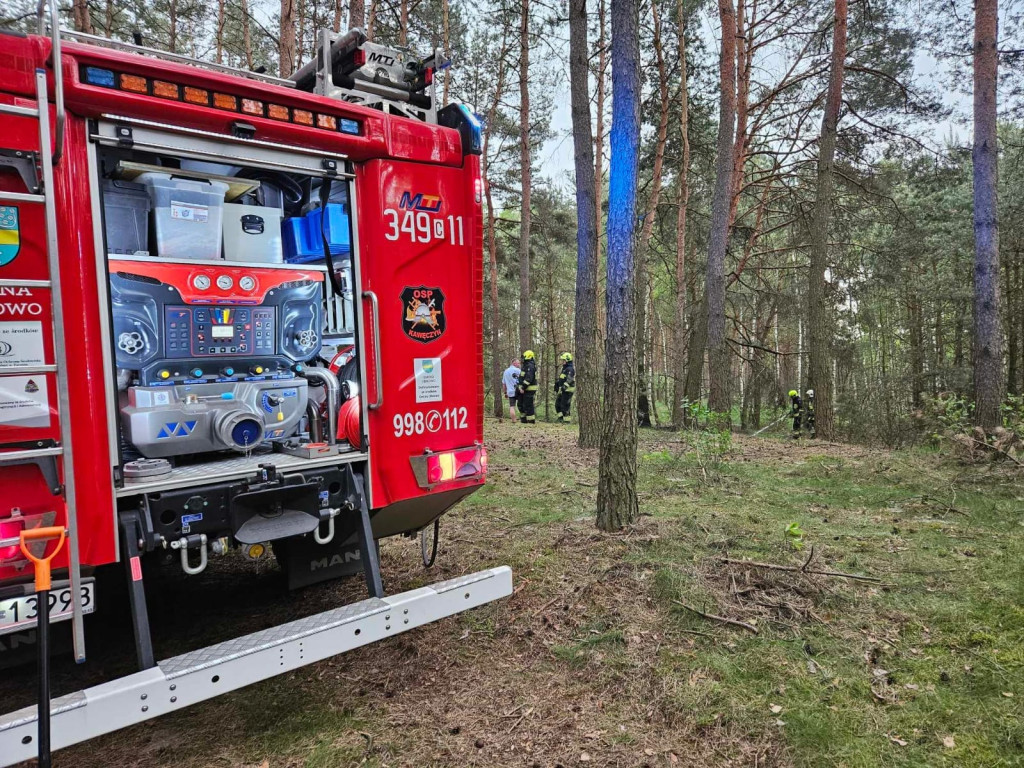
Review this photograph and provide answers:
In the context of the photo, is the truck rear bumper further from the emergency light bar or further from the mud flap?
the emergency light bar

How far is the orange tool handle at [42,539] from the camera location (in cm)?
207

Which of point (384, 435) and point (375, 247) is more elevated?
point (375, 247)

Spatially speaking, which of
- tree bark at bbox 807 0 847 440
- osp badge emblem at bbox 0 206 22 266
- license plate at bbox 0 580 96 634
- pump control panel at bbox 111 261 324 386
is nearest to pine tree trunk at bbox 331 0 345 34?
tree bark at bbox 807 0 847 440

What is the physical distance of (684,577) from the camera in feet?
13.6

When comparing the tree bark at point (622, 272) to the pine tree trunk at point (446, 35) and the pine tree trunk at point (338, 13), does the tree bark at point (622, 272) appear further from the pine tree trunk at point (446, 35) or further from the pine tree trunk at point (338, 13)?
the pine tree trunk at point (446, 35)

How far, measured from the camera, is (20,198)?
225 cm

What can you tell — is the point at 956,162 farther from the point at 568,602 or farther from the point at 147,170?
the point at 147,170

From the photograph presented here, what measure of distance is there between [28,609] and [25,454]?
614 millimetres

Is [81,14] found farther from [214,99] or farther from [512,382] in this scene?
[512,382]

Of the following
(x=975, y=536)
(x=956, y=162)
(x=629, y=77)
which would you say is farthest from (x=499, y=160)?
(x=975, y=536)

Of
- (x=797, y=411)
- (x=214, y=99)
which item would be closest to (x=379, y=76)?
(x=214, y=99)

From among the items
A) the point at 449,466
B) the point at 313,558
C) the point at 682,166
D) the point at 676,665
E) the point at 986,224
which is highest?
the point at 682,166

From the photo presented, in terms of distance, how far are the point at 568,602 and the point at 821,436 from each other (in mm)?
9701

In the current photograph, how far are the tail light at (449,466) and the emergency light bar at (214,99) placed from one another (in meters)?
1.84
